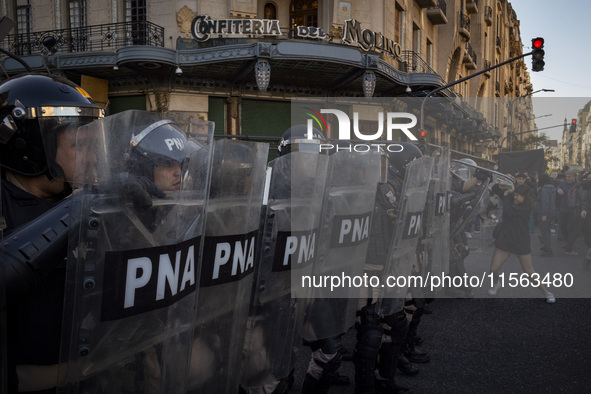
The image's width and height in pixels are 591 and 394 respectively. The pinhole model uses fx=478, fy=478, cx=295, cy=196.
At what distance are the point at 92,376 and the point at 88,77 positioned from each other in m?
14.4

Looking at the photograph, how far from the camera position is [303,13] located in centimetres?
1548

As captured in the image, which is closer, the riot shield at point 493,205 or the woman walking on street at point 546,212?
the riot shield at point 493,205

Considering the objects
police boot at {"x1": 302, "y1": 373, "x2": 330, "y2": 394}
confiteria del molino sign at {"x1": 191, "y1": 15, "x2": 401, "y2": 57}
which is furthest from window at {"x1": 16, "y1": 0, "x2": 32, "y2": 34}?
police boot at {"x1": 302, "y1": 373, "x2": 330, "y2": 394}

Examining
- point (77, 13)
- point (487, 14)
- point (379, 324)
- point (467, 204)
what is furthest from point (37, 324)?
point (487, 14)

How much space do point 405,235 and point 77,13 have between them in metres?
15.2

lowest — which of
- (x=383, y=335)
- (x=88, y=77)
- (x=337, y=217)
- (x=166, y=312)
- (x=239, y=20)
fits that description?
(x=383, y=335)

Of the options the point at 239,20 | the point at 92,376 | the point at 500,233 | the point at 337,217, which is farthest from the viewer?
the point at 239,20

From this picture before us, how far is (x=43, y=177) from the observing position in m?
1.56

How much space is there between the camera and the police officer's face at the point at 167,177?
136 centimetres

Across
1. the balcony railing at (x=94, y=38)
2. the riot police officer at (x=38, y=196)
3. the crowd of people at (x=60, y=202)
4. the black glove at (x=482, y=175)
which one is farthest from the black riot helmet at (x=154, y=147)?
the balcony railing at (x=94, y=38)

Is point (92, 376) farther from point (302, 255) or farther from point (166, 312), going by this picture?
point (302, 255)

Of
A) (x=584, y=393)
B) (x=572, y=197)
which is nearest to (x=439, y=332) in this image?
(x=584, y=393)

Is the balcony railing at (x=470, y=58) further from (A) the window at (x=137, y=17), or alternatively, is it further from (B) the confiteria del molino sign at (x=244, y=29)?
(A) the window at (x=137, y=17)

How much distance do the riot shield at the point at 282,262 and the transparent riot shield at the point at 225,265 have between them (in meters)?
0.19
